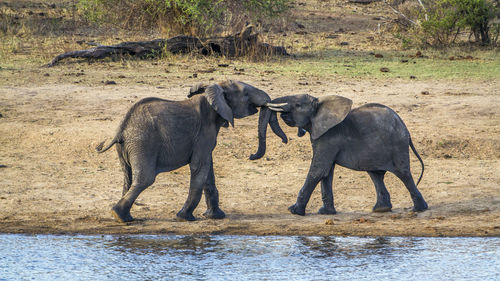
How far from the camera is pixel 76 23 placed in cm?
2006

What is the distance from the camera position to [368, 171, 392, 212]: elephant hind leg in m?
7.85

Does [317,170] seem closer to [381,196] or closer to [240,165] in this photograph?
[381,196]

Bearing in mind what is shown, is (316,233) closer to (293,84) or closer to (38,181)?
(38,181)

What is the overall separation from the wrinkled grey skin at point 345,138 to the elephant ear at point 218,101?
55 cm

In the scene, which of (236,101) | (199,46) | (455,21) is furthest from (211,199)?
(455,21)

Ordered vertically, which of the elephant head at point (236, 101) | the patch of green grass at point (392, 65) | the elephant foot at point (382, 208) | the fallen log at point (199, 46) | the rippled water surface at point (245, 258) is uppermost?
the elephant head at point (236, 101)

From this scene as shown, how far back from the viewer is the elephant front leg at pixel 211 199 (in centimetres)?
755

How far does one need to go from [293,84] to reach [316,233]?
19.7 feet

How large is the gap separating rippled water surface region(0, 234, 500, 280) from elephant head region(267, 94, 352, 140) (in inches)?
44.6

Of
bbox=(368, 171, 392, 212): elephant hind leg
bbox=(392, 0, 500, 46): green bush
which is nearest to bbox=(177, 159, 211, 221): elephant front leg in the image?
bbox=(368, 171, 392, 212): elephant hind leg

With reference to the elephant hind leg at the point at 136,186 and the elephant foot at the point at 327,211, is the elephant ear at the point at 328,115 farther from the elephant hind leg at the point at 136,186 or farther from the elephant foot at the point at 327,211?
the elephant hind leg at the point at 136,186

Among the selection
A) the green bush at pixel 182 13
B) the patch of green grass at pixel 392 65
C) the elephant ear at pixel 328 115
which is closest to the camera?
the elephant ear at pixel 328 115

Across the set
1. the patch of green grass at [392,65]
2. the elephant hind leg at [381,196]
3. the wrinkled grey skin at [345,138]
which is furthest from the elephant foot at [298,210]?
the patch of green grass at [392,65]

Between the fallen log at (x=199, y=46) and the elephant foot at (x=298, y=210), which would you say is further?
the fallen log at (x=199, y=46)
